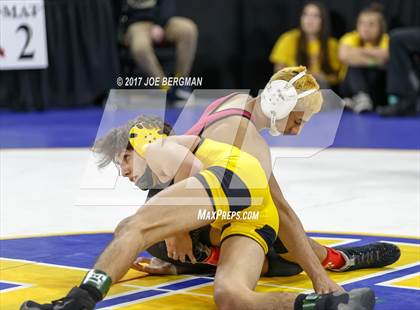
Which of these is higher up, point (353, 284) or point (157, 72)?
point (353, 284)

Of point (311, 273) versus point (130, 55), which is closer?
point (311, 273)

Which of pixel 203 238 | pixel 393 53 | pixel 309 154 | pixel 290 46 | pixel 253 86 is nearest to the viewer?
pixel 203 238

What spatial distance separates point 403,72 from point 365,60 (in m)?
0.50

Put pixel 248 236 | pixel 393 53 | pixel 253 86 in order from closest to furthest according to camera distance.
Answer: pixel 248 236 → pixel 393 53 → pixel 253 86

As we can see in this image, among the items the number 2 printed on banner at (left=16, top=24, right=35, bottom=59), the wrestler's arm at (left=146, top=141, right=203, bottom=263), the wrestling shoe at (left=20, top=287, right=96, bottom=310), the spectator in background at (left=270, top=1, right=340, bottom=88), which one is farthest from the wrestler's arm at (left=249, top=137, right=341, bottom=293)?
the spectator in background at (left=270, top=1, right=340, bottom=88)

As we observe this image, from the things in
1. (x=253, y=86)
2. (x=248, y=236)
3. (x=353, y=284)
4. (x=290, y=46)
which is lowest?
(x=253, y=86)

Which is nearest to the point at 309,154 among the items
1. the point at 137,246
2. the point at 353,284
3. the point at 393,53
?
the point at 393,53

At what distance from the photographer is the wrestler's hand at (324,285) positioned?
4.15 metres

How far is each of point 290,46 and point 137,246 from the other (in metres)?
8.30

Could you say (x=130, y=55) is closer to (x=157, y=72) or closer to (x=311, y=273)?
(x=157, y=72)

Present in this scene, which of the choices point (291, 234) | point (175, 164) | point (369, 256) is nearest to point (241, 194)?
point (175, 164)

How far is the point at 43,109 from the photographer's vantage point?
39.4ft

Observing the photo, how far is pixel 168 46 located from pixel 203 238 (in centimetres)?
775

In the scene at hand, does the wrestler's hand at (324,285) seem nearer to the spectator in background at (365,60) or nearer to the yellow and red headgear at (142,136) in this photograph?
the yellow and red headgear at (142,136)
